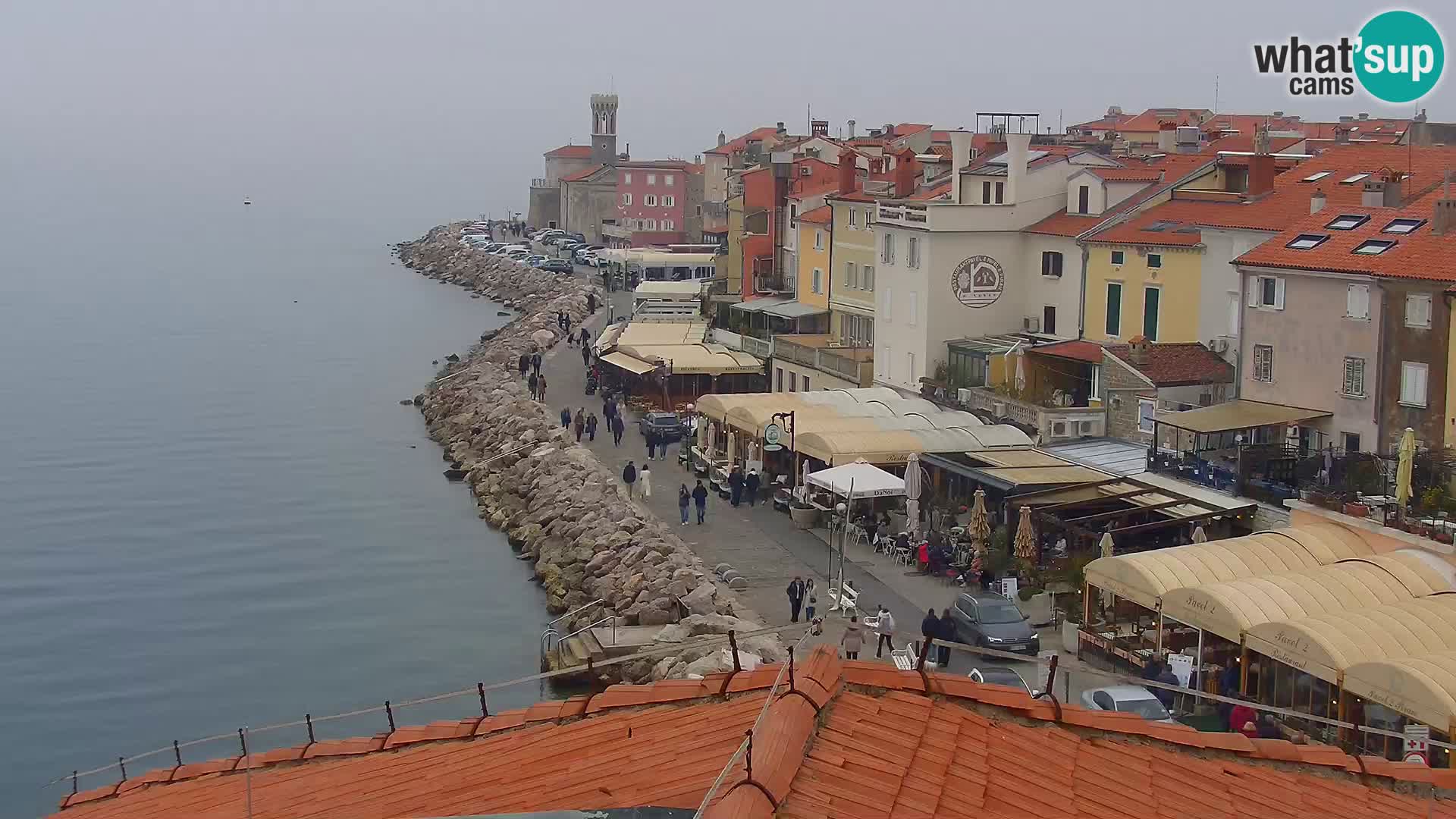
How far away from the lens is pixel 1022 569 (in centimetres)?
2544

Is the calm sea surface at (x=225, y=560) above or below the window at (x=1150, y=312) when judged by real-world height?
below

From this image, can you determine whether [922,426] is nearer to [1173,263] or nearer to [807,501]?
[807,501]

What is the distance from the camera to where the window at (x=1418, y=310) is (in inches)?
969

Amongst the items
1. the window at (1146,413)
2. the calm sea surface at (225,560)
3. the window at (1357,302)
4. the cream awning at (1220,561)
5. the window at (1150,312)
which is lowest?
the calm sea surface at (225,560)

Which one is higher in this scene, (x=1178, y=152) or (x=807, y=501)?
(x=1178, y=152)

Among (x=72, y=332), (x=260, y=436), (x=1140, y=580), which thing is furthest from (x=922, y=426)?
(x=72, y=332)

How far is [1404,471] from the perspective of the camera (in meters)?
21.1

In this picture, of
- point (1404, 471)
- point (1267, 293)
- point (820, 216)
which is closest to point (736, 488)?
point (1267, 293)

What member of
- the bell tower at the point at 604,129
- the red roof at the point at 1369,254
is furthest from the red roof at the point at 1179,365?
the bell tower at the point at 604,129

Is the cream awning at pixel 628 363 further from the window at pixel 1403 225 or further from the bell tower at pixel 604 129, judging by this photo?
the bell tower at pixel 604 129

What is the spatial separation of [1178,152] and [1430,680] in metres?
30.5

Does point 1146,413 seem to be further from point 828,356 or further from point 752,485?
point 828,356

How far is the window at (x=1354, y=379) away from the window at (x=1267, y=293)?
6.09ft

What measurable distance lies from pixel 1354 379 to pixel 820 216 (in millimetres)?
24315
